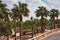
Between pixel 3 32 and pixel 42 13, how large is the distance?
74.7 ft

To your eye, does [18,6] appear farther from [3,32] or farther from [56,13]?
[56,13]

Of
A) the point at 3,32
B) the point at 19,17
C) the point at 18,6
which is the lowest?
the point at 3,32

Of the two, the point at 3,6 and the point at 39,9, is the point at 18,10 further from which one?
the point at 39,9

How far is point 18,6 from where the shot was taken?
5912 centimetres

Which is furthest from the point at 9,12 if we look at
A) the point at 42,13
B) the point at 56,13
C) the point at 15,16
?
the point at 56,13

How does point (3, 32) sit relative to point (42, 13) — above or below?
below

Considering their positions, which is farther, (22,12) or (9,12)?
(9,12)

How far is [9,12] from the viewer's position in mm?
62156

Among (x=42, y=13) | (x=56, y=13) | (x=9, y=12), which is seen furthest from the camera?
(x=56, y=13)

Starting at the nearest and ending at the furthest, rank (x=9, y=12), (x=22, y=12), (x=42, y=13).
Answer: (x=22, y=12) → (x=9, y=12) → (x=42, y=13)

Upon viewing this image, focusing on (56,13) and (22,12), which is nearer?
(22,12)

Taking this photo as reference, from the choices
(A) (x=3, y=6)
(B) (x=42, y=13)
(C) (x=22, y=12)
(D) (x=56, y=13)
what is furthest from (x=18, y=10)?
(D) (x=56, y=13)

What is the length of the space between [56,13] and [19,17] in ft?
156

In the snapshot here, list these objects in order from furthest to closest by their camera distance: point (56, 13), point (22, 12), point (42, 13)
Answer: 1. point (56, 13)
2. point (42, 13)
3. point (22, 12)
